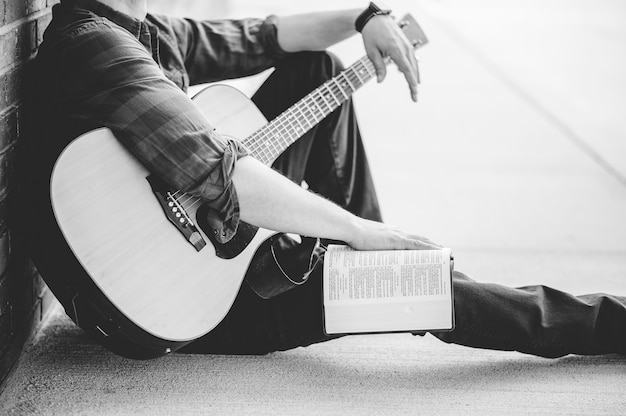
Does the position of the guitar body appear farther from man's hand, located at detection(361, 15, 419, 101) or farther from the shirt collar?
man's hand, located at detection(361, 15, 419, 101)

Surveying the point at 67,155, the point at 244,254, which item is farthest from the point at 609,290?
the point at 67,155

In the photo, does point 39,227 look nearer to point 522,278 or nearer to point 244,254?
point 244,254

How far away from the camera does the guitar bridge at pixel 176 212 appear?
5.62 ft

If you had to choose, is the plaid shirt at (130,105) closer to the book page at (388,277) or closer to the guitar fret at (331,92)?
the book page at (388,277)

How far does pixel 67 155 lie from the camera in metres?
1.64

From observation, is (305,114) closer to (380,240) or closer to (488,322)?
(380,240)

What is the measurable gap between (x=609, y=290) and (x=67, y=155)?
1654mm

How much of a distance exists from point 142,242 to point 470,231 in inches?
59.7

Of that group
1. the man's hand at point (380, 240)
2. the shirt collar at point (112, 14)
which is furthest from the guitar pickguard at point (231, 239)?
the shirt collar at point (112, 14)

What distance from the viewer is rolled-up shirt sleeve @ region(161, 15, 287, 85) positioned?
7.50 feet

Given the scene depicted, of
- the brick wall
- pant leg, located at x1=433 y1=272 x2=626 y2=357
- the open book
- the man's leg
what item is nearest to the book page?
the open book

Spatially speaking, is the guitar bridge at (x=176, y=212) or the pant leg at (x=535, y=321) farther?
the pant leg at (x=535, y=321)

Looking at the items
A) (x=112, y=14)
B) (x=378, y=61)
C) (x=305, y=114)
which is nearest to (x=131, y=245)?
(x=112, y=14)

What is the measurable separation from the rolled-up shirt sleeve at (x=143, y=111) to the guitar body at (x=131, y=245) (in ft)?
0.19
